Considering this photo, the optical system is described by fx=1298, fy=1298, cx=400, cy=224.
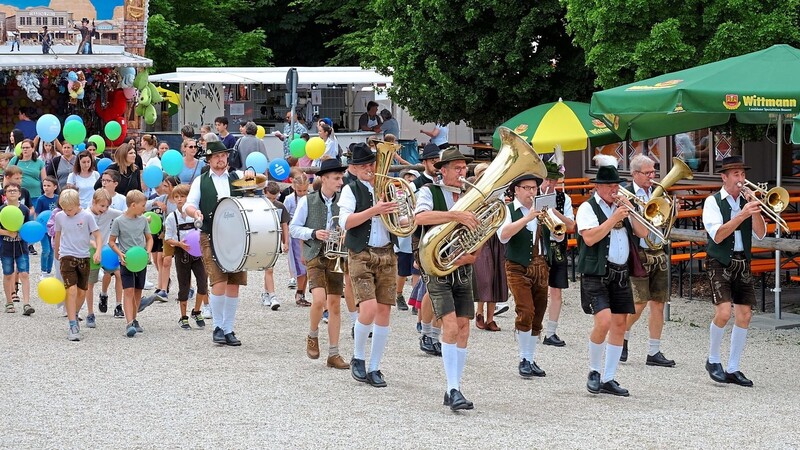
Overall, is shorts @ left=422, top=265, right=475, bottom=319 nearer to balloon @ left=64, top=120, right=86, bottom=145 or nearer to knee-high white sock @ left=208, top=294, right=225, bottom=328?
knee-high white sock @ left=208, top=294, right=225, bottom=328

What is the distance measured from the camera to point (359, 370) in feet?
32.6

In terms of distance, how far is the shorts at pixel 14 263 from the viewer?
44.8ft

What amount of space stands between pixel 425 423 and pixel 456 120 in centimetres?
1377

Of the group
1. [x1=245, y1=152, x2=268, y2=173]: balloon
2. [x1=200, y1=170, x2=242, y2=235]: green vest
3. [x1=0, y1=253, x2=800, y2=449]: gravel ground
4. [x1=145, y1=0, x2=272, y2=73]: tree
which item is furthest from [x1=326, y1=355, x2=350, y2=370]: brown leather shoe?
[x1=145, y1=0, x2=272, y2=73]: tree

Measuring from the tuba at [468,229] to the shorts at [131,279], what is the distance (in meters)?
4.25

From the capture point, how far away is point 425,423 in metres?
8.48

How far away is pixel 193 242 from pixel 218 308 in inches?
40.2

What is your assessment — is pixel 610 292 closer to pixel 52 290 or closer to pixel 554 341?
pixel 554 341

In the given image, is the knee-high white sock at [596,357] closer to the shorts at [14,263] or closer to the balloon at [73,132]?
the shorts at [14,263]

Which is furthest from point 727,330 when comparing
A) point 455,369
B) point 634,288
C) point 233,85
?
point 233,85

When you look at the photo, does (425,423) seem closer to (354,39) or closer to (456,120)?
(456,120)

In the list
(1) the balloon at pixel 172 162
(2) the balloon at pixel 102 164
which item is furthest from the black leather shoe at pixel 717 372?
(2) the balloon at pixel 102 164

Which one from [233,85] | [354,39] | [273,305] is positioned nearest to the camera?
[273,305]

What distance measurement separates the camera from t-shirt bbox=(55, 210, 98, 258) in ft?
39.3
